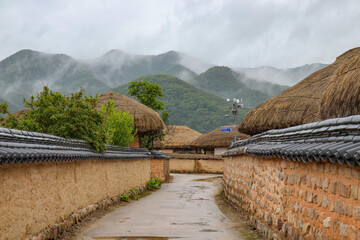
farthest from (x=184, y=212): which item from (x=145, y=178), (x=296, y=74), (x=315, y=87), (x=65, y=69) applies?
(x=296, y=74)

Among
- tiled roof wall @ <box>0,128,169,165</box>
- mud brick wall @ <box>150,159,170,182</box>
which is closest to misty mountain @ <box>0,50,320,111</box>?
mud brick wall @ <box>150,159,170,182</box>

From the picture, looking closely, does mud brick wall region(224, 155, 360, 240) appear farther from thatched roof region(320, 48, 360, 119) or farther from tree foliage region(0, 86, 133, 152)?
tree foliage region(0, 86, 133, 152)

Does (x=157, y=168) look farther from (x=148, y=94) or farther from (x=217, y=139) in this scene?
(x=217, y=139)

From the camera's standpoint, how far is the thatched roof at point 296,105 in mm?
14117

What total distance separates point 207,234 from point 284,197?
228 cm

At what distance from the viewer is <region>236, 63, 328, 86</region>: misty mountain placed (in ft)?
333

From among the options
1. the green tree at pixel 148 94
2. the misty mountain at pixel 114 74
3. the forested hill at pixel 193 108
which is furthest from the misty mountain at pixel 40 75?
the green tree at pixel 148 94

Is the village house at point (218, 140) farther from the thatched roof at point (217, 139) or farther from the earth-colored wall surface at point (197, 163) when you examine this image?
the earth-colored wall surface at point (197, 163)

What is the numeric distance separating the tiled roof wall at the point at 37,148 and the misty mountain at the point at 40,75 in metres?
65.8

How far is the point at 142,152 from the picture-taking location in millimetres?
18969

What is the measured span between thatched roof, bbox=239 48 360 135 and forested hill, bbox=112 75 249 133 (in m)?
43.4

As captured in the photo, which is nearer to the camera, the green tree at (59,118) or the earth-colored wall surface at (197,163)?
the green tree at (59,118)

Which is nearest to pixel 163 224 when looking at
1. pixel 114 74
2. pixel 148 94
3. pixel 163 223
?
pixel 163 223

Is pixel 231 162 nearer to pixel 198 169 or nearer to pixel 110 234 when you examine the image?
pixel 110 234
